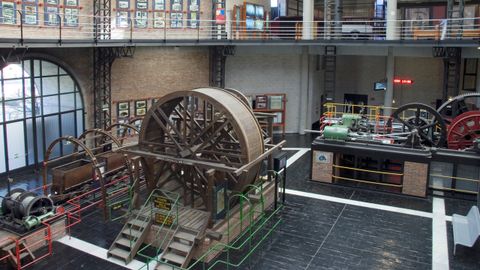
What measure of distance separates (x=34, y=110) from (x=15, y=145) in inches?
64.5

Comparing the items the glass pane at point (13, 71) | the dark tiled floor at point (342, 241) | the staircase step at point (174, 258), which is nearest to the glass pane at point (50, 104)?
the glass pane at point (13, 71)

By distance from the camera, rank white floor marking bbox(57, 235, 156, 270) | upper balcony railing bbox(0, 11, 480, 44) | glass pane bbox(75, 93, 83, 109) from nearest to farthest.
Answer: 1. white floor marking bbox(57, 235, 156, 270)
2. upper balcony railing bbox(0, 11, 480, 44)
3. glass pane bbox(75, 93, 83, 109)

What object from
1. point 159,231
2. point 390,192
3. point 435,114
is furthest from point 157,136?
point 435,114

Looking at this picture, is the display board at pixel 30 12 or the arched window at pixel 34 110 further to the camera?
the arched window at pixel 34 110

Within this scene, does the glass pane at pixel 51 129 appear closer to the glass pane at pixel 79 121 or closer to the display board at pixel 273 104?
the glass pane at pixel 79 121

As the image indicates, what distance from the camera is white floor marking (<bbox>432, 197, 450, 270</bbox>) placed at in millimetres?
12873

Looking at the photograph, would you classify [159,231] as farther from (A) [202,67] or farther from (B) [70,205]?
(A) [202,67]

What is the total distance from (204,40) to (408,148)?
38.7ft

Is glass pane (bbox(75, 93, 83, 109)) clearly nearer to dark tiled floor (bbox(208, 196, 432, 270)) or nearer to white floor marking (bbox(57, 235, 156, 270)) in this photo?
white floor marking (bbox(57, 235, 156, 270))

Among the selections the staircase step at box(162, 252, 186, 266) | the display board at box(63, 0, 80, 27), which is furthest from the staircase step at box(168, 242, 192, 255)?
the display board at box(63, 0, 80, 27)

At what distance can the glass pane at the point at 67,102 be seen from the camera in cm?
2145

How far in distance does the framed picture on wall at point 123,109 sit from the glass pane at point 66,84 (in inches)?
93.1

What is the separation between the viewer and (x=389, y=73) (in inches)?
1026

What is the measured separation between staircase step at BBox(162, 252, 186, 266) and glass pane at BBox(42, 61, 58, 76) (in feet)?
37.4
